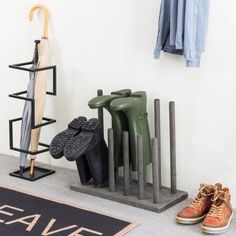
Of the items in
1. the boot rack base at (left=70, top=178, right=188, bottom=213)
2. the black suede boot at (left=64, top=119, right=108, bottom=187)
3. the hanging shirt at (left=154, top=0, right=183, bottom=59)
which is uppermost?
the hanging shirt at (left=154, top=0, right=183, bottom=59)

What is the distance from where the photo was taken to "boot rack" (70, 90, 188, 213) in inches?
111

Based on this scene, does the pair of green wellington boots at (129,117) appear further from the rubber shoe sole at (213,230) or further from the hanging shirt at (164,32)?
the rubber shoe sole at (213,230)

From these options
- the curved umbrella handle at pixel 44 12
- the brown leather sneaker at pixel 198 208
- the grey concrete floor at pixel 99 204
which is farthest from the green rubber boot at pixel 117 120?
the curved umbrella handle at pixel 44 12

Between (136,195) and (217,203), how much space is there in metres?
0.48

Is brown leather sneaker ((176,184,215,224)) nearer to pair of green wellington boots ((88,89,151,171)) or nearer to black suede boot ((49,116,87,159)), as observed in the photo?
pair of green wellington boots ((88,89,151,171))

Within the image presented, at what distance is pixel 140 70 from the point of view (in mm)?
3066

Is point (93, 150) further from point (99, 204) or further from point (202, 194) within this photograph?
point (202, 194)

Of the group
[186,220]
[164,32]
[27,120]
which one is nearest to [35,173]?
[27,120]

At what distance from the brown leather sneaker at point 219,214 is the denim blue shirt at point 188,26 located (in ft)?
2.15

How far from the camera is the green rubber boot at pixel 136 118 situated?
2.82 metres

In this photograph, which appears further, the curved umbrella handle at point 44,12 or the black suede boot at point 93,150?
the curved umbrella handle at point 44,12

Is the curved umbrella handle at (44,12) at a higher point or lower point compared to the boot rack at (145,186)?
higher

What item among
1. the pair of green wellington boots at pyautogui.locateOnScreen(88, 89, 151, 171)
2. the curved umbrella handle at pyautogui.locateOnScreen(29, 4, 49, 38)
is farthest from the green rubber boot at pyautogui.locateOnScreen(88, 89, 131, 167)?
A: the curved umbrella handle at pyautogui.locateOnScreen(29, 4, 49, 38)

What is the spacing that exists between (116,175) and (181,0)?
107 centimetres
